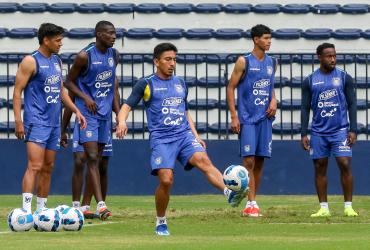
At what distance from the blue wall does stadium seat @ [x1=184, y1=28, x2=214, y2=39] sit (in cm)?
324

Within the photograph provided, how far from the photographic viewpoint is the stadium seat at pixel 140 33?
23500 mm

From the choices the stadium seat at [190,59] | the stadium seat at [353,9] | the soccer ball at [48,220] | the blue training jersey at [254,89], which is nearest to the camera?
the soccer ball at [48,220]

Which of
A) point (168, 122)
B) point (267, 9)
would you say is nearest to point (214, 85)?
point (267, 9)

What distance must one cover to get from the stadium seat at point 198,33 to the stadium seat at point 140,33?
655mm

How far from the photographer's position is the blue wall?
20.7 m

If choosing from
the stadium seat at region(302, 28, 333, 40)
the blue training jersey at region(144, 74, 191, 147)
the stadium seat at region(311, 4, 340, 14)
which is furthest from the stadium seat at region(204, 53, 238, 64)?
the blue training jersey at region(144, 74, 191, 147)

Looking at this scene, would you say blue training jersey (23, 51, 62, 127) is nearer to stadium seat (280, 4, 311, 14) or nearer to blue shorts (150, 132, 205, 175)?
blue shorts (150, 132, 205, 175)

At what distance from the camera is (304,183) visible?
20.7 metres

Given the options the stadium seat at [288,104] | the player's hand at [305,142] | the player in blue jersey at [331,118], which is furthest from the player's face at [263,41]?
the stadium seat at [288,104]

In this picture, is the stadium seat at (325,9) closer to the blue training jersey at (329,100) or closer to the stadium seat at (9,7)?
the stadium seat at (9,7)

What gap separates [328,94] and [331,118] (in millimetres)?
304

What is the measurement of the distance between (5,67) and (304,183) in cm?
554

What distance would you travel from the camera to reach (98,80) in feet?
52.2

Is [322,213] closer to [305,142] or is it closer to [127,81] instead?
[305,142]
